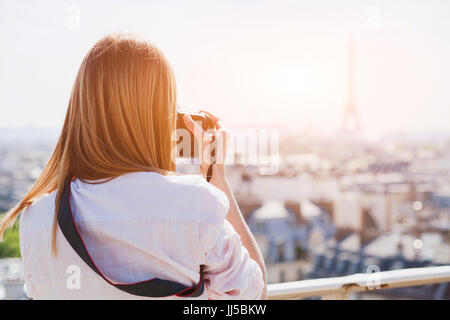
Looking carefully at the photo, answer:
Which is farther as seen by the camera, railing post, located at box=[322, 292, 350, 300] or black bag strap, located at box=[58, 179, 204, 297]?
railing post, located at box=[322, 292, 350, 300]

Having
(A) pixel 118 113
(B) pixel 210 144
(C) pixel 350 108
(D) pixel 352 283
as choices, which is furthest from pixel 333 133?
(A) pixel 118 113

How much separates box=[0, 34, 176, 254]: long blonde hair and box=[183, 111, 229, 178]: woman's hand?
0.06 m

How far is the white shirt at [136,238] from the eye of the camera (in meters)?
0.45

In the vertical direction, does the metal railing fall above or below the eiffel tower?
below

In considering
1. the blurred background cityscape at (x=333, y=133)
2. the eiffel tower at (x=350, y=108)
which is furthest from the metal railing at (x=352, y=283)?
the eiffel tower at (x=350, y=108)

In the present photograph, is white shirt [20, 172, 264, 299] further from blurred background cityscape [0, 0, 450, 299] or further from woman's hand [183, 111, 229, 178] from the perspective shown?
blurred background cityscape [0, 0, 450, 299]

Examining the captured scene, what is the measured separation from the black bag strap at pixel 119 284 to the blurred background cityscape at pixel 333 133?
5.20m

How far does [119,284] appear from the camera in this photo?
45 cm

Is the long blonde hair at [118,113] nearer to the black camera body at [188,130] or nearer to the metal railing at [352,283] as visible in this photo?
the black camera body at [188,130]

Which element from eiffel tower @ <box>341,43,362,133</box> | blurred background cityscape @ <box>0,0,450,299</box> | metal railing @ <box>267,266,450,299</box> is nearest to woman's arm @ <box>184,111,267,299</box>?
metal railing @ <box>267,266,450,299</box>

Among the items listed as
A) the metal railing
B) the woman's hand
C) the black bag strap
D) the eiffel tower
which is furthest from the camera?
the eiffel tower

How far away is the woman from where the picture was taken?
0.45 meters

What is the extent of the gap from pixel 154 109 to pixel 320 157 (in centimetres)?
1972
